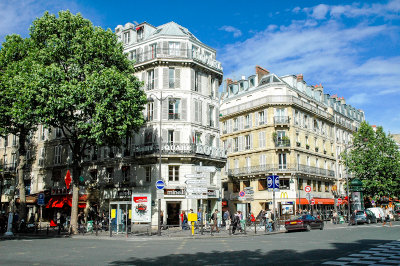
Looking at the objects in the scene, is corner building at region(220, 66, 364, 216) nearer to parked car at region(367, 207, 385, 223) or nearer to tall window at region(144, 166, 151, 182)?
parked car at region(367, 207, 385, 223)

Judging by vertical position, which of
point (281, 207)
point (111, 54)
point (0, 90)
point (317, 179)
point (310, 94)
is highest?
point (310, 94)

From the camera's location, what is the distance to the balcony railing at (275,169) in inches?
1825

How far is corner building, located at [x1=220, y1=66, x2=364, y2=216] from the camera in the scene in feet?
154

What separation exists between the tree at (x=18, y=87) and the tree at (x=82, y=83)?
2.47 ft

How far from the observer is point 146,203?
2522 centimetres

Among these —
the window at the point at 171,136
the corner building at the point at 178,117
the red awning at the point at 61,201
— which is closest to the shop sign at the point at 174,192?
the corner building at the point at 178,117

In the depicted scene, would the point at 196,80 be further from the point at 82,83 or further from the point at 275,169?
the point at 275,169

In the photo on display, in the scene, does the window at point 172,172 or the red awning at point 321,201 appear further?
the red awning at point 321,201

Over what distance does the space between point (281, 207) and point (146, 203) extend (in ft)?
85.0

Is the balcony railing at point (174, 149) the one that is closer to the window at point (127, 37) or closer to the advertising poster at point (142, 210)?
the advertising poster at point (142, 210)

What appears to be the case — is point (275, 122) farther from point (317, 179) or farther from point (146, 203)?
point (146, 203)

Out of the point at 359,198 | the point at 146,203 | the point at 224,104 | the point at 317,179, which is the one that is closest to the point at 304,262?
the point at 146,203

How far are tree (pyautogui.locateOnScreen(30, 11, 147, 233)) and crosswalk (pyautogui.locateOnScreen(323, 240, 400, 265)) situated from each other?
18351 mm

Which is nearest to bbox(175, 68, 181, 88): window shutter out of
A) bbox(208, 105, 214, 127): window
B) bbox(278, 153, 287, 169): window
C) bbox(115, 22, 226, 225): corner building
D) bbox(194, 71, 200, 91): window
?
bbox(115, 22, 226, 225): corner building
